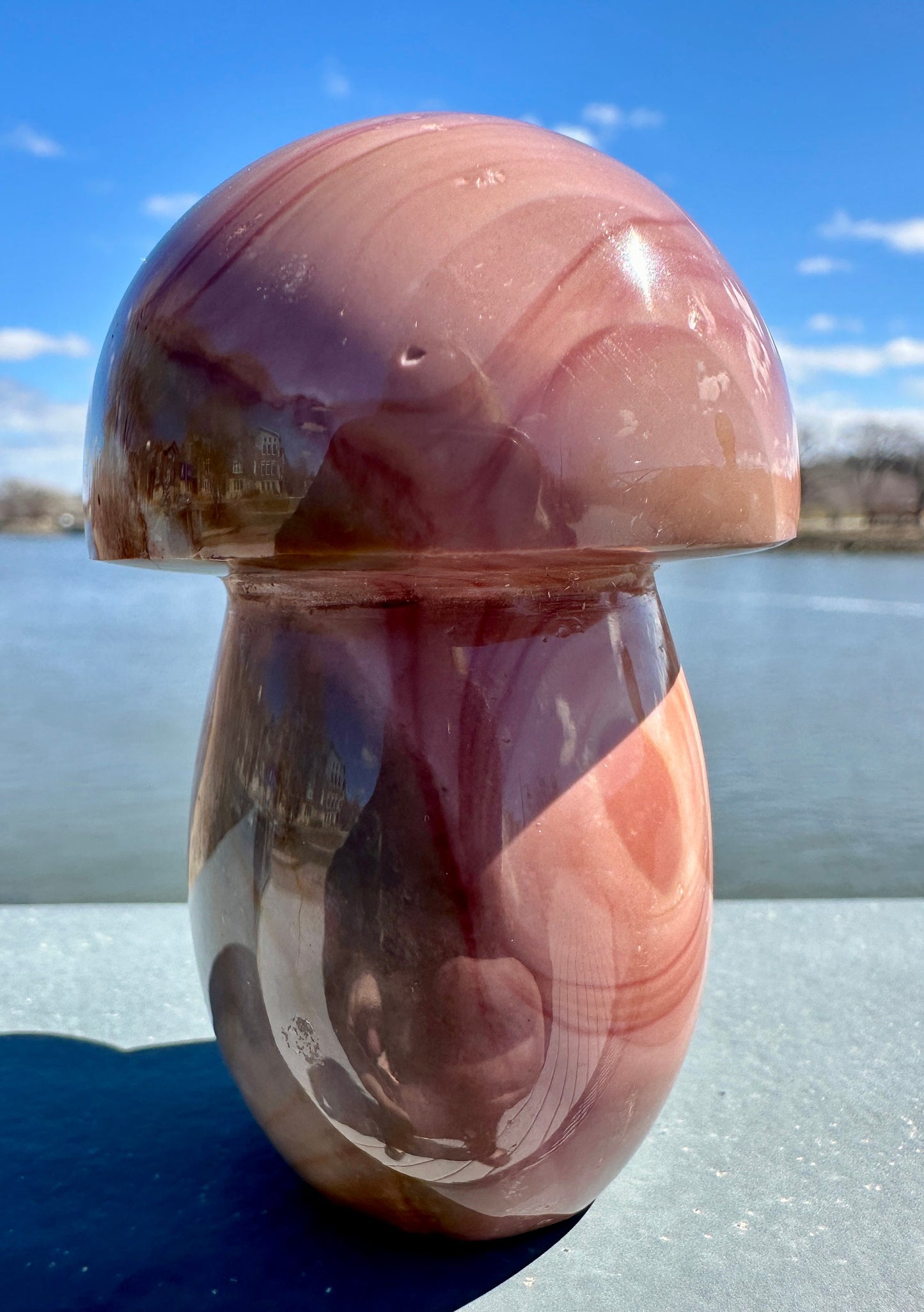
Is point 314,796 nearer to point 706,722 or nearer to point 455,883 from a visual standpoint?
A: point 455,883

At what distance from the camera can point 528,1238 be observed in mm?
1188

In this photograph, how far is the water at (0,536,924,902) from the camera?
8.84ft

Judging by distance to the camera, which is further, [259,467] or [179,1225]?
[179,1225]

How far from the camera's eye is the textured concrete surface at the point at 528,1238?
1.10m

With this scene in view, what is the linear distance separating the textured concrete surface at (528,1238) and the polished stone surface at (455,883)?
0.10 metres

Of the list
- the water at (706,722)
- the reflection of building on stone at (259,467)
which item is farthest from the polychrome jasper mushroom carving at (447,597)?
the water at (706,722)

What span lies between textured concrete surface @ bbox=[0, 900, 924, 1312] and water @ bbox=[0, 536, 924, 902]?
2.70 ft

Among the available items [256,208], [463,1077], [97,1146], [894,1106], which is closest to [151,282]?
[256,208]

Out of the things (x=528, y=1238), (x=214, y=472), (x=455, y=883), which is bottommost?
(x=528, y=1238)

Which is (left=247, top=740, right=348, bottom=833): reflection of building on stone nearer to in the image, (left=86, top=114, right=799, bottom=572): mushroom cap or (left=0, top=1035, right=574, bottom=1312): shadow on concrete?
(left=86, top=114, right=799, bottom=572): mushroom cap

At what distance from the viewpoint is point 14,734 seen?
10.6 feet

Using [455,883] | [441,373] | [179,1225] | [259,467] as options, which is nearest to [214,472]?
[259,467]

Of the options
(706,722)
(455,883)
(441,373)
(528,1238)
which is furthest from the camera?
(706,722)

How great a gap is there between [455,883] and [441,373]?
1.55 feet
